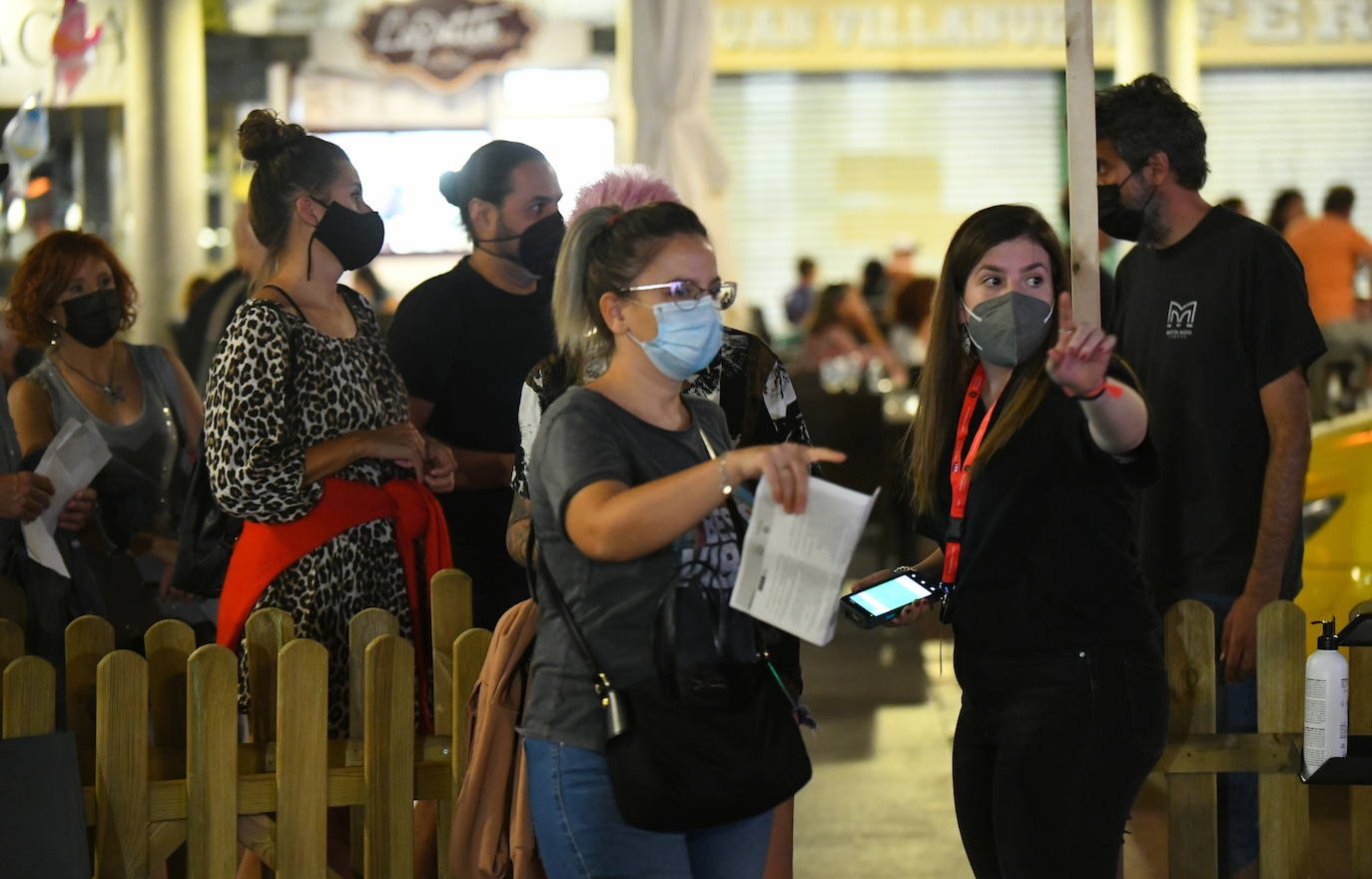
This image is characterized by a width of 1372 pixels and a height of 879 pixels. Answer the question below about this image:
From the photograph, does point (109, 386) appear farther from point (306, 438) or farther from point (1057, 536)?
point (1057, 536)

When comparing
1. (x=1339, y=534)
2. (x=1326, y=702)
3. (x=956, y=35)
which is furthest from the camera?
(x=956, y=35)

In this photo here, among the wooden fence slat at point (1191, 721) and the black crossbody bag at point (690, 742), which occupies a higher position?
the black crossbody bag at point (690, 742)

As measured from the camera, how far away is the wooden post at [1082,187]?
11.1ft

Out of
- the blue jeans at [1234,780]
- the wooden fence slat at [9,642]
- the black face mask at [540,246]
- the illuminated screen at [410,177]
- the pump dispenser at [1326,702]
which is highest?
the illuminated screen at [410,177]

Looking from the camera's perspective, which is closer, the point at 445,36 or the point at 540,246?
the point at 540,246

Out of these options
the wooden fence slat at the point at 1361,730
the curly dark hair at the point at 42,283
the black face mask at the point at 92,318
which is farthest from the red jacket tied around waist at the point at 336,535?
the wooden fence slat at the point at 1361,730

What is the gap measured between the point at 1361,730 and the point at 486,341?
2.42m

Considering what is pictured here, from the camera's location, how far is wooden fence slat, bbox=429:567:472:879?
4.04 meters

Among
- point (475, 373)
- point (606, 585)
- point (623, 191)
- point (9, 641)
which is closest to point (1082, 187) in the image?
point (623, 191)

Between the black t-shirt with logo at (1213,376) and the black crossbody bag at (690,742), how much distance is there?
5.86 ft

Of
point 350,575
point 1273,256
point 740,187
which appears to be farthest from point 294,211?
point 740,187

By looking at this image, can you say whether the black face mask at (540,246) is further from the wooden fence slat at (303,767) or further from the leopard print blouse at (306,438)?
the wooden fence slat at (303,767)

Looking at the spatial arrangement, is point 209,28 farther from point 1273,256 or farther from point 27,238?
point 1273,256

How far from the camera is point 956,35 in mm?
17594
